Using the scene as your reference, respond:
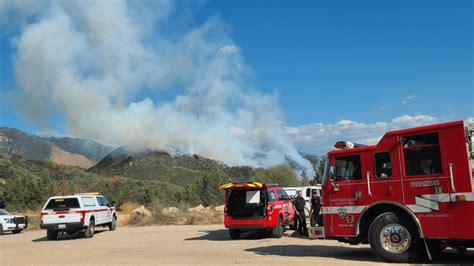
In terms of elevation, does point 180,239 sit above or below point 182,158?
below

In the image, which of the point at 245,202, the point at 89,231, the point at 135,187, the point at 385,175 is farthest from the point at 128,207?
the point at 385,175

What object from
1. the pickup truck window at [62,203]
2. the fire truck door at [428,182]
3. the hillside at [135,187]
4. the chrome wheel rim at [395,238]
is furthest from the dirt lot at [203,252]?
the hillside at [135,187]

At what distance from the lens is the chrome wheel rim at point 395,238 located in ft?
33.2

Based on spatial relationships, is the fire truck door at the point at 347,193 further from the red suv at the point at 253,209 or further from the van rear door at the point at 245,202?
the van rear door at the point at 245,202

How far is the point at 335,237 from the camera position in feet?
37.2

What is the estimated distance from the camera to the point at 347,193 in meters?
11.1

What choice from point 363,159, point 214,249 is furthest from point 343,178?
point 214,249

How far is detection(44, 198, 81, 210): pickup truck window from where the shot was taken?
19.9 meters

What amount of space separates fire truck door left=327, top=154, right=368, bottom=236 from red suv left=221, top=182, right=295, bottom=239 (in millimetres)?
5473

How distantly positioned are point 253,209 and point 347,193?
266 inches

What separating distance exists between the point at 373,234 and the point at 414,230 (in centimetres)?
88

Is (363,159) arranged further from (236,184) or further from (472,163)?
(236,184)

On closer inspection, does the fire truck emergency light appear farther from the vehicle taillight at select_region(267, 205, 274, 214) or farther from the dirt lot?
the vehicle taillight at select_region(267, 205, 274, 214)

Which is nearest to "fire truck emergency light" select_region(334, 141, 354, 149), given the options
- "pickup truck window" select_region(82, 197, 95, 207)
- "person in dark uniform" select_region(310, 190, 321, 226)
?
"person in dark uniform" select_region(310, 190, 321, 226)
